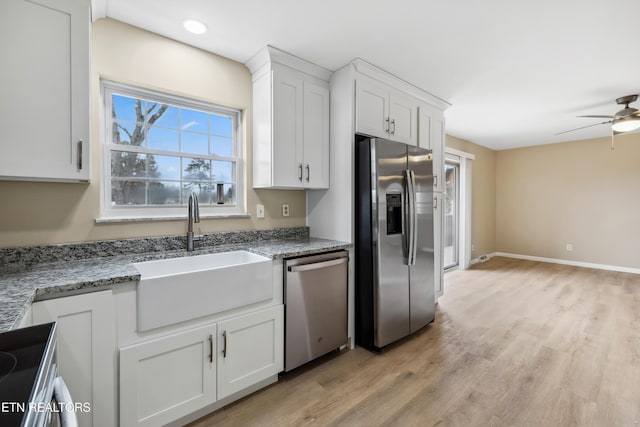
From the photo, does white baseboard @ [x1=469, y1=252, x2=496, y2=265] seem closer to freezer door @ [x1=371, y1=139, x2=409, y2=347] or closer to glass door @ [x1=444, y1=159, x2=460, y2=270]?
glass door @ [x1=444, y1=159, x2=460, y2=270]

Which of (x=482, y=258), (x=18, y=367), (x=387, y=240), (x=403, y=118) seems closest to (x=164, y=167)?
(x=18, y=367)

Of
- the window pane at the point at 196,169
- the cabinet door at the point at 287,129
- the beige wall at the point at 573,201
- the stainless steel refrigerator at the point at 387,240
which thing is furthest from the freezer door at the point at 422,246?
the beige wall at the point at 573,201

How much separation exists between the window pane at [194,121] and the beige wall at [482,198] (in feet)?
14.7

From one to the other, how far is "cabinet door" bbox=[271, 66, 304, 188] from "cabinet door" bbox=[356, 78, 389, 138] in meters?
0.53

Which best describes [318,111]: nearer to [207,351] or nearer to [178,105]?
[178,105]

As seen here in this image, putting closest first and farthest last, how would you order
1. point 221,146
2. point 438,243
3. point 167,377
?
1. point 167,377
2. point 221,146
3. point 438,243

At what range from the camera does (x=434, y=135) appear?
3.44 metres

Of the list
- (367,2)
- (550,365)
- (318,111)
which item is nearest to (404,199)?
(318,111)

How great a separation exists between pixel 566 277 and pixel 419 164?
4.11 m

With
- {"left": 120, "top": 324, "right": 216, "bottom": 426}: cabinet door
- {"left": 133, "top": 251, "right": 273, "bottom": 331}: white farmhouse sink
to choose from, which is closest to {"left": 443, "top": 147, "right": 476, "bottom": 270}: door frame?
{"left": 133, "top": 251, "right": 273, "bottom": 331}: white farmhouse sink

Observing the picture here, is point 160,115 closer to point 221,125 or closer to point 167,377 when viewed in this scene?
point 221,125

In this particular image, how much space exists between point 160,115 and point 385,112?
1.98m

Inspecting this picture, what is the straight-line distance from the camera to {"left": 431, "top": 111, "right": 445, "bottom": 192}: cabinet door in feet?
11.3

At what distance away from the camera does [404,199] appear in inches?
101
